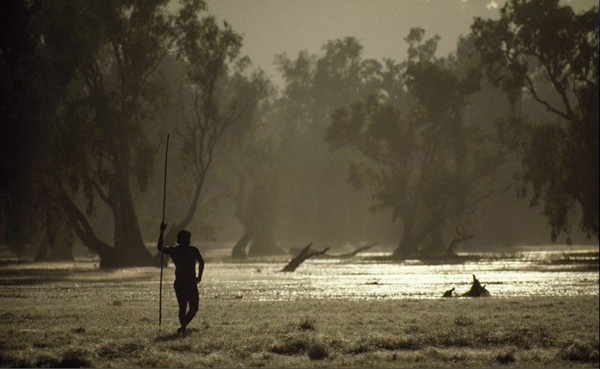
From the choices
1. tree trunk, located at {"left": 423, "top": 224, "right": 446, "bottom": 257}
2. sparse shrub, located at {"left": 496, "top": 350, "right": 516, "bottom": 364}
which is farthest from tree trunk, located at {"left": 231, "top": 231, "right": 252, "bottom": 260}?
sparse shrub, located at {"left": 496, "top": 350, "right": 516, "bottom": 364}

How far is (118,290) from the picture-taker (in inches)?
1419

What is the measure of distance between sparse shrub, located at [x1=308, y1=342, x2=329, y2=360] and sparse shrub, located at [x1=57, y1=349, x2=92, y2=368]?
3.25m

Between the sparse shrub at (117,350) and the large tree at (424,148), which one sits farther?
the large tree at (424,148)

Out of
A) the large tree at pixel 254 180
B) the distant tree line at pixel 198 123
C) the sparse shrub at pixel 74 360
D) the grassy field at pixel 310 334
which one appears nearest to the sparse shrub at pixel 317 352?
the grassy field at pixel 310 334

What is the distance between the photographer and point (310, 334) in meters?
18.4

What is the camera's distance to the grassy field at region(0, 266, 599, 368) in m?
15.4

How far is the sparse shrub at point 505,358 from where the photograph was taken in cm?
1532

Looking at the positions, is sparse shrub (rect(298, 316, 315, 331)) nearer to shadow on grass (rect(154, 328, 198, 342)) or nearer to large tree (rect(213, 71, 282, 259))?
shadow on grass (rect(154, 328, 198, 342))

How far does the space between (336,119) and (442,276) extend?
4045 centimetres

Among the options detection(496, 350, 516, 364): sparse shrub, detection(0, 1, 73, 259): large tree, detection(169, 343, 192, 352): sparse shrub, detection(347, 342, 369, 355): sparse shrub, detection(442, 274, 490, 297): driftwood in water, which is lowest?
detection(496, 350, 516, 364): sparse shrub

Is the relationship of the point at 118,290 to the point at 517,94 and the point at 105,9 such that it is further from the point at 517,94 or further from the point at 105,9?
the point at 517,94

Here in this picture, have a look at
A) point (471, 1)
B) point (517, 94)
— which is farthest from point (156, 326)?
point (471, 1)

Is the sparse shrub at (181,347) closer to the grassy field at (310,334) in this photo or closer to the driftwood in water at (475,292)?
the grassy field at (310,334)

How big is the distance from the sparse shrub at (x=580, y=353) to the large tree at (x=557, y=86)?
1304 inches
